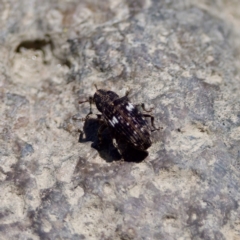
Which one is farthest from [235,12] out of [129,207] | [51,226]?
[51,226]

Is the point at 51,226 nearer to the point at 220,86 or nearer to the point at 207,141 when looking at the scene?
the point at 207,141

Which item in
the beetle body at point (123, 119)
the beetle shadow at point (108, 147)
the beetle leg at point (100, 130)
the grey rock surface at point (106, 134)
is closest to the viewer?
the grey rock surface at point (106, 134)

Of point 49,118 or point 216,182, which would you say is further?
point 49,118

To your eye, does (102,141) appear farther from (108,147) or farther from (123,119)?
(123,119)

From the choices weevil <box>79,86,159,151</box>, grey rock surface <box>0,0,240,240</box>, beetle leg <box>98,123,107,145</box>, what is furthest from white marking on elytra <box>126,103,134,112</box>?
beetle leg <box>98,123,107,145</box>

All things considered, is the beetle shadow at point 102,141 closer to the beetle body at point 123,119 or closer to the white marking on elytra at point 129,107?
the beetle body at point 123,119

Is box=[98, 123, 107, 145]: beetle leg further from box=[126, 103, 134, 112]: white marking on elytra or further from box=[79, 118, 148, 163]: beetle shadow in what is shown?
box=[126, 103, 134, 112]: white marking on elytra

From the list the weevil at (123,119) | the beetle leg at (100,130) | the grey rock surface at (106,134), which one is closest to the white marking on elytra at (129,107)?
the weevil at (123,119)
